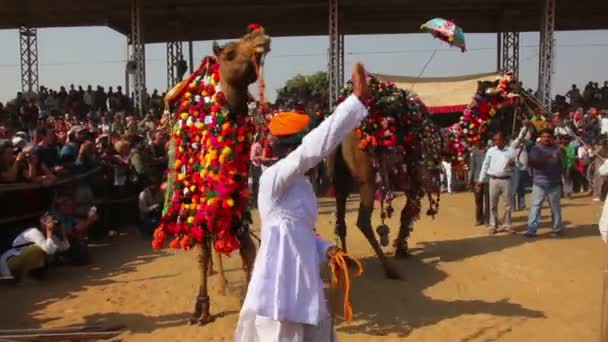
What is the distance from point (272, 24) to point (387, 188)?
673 inches

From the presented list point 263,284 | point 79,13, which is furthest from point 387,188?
point 79,13

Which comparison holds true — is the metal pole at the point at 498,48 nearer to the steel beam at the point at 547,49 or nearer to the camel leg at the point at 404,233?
the steel beam at the point at 547,49

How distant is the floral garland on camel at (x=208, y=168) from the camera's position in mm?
5883

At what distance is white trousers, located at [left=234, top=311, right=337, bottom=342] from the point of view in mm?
3510

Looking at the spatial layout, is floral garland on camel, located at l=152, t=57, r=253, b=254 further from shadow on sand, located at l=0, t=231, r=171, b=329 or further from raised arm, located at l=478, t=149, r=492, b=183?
raised arm, located at l=478, t=149, r=492, b=183

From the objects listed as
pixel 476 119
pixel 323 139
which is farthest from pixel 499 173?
pixel 323 139

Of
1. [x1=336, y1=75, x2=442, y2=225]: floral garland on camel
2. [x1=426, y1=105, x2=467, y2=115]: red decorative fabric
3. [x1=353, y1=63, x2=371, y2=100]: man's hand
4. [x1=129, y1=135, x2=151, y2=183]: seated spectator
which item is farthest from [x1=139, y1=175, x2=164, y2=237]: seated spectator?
[x1=426, y1=105, x2=467, y2=115]: red decorative fabric

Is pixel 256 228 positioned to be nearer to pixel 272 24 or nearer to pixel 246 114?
pixel 246 114

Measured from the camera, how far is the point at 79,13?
865 inches

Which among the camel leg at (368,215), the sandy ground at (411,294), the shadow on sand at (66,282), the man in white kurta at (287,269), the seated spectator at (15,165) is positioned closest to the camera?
the man in white kurta at (287,269)

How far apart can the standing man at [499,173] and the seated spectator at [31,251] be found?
22.2 ft

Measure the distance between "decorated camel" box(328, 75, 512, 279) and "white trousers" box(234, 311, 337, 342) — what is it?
4307 mm

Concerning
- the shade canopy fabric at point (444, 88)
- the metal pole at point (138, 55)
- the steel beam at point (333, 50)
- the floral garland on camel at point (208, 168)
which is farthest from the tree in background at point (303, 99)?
the floral garland on camel at point (208, 168)

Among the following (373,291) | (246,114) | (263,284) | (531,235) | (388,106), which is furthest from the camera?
(531,235)
